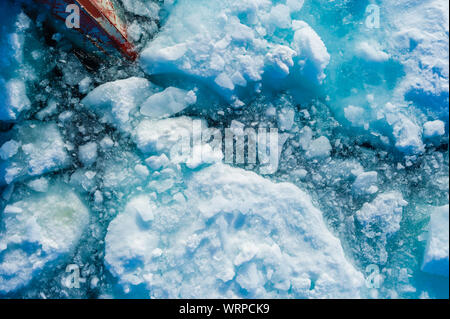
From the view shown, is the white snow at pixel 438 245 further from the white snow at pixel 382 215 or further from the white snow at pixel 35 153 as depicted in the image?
the white snow at pixel 35 153

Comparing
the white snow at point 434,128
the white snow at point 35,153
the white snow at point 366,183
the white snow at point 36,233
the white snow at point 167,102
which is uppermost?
the white snow at point 434,128

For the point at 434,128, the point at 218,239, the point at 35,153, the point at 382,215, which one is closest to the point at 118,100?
the point at 35,153

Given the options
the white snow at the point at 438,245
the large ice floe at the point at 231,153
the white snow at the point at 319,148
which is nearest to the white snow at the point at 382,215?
the large ice floe at the point at 231,153

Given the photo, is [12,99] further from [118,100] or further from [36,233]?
[36,233]

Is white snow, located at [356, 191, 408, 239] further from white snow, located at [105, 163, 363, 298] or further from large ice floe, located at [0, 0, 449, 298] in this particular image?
white snow, located at [105, 163, 363, 298]

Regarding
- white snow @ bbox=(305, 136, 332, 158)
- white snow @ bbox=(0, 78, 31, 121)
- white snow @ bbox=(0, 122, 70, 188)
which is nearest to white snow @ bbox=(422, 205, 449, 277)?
white snow @ bbox=(305, 136, 332, 158)
